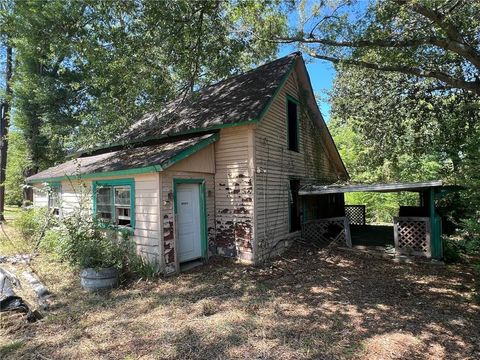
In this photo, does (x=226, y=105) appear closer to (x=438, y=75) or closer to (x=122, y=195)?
(x=122, y=195)

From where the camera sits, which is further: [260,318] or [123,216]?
[123,216]

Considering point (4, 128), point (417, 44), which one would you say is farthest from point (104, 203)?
point (4, 128)

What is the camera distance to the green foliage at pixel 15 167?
1991 centimetres

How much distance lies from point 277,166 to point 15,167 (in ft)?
93.5

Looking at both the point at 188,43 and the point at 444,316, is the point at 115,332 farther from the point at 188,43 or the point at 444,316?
the point at 188,43

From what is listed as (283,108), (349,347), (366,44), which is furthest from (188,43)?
(349,347)

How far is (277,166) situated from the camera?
379 inches

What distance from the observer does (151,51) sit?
29.7 feet

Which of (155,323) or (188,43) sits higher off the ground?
(188,43)

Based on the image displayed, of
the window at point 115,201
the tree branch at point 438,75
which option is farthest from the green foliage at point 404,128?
the window at point 115,201

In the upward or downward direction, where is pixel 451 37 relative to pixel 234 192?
upward

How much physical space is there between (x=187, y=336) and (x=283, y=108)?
303 inches

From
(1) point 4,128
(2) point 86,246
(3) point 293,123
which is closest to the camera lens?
(2) point 86,246

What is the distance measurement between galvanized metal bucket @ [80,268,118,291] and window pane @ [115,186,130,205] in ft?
7.49
